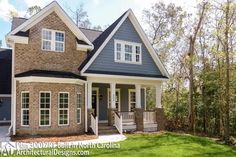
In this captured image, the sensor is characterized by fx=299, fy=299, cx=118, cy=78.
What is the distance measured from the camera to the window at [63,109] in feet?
55.3

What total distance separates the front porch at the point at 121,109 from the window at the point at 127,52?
5.45ft

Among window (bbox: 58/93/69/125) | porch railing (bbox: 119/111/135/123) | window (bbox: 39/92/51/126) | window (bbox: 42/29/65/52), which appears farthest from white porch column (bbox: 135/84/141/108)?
window (bbox: 39/92/51/126)

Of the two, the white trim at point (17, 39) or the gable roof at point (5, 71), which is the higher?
the white trim at point (17, 39)

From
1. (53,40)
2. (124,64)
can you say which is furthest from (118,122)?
(53,40)

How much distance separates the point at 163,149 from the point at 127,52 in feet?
29.3

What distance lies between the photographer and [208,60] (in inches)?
1088

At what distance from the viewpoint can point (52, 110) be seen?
1648 centimetres

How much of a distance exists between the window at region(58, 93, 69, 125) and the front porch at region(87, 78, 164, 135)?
5.46ft

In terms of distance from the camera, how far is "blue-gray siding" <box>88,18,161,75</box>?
19422 mm

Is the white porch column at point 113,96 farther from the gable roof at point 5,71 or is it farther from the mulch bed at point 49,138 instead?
the gable roof at point 5,71

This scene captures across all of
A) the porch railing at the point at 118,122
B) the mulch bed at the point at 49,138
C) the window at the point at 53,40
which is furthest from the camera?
the porch railing at the point at 118,122

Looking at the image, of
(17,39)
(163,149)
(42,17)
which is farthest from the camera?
(42,17)

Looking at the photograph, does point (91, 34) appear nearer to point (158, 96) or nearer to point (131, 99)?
point (131, 99)

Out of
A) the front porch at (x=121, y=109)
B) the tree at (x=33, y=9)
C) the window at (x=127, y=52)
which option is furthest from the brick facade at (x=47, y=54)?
the tree at (x=33, y=9)
